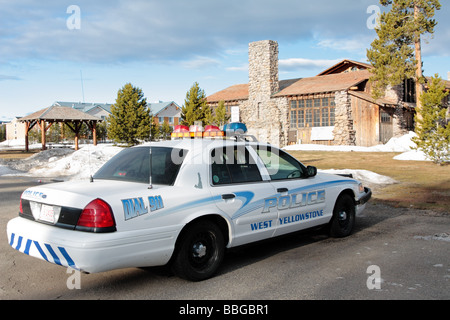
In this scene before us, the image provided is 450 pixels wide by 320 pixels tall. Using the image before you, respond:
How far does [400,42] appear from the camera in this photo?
32.7 m

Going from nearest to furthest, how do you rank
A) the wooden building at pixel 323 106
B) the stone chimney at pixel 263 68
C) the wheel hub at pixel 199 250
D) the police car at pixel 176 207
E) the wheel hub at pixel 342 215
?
the police car at pixel 176 207 → the wheel hub at pixel 199 250 → the wheel hub at pixel 342 215 → the wooden building at pixel 323 106 → the stone chimney at pixel 263 68

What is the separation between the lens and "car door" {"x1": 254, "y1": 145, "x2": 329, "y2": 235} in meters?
5.42

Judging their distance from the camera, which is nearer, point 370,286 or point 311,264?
point 370,286

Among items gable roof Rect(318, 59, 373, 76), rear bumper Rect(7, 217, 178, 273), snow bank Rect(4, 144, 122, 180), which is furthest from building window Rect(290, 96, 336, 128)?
rear bumper Rect(7, 217, 178, 273)

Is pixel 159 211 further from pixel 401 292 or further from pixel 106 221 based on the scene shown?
pixel 401 292

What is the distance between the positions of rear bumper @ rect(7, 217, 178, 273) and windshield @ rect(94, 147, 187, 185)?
0.69 metres

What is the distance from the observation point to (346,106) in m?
34.2

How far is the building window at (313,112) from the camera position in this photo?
117 ft

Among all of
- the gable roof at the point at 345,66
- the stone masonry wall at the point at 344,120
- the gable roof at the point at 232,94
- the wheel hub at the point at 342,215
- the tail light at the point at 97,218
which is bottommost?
the wheel hub at the point at 342,215

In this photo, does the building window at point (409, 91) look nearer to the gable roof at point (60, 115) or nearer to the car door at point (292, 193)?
the gable roof at point (60, 115)

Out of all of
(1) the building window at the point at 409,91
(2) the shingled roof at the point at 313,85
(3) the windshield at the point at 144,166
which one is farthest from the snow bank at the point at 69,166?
(1) the building window at the point at 409,91

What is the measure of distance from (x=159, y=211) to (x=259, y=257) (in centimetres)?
182

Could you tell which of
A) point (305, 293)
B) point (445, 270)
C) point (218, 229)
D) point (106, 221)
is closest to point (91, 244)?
point (106, 221)

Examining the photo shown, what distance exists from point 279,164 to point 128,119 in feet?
119
